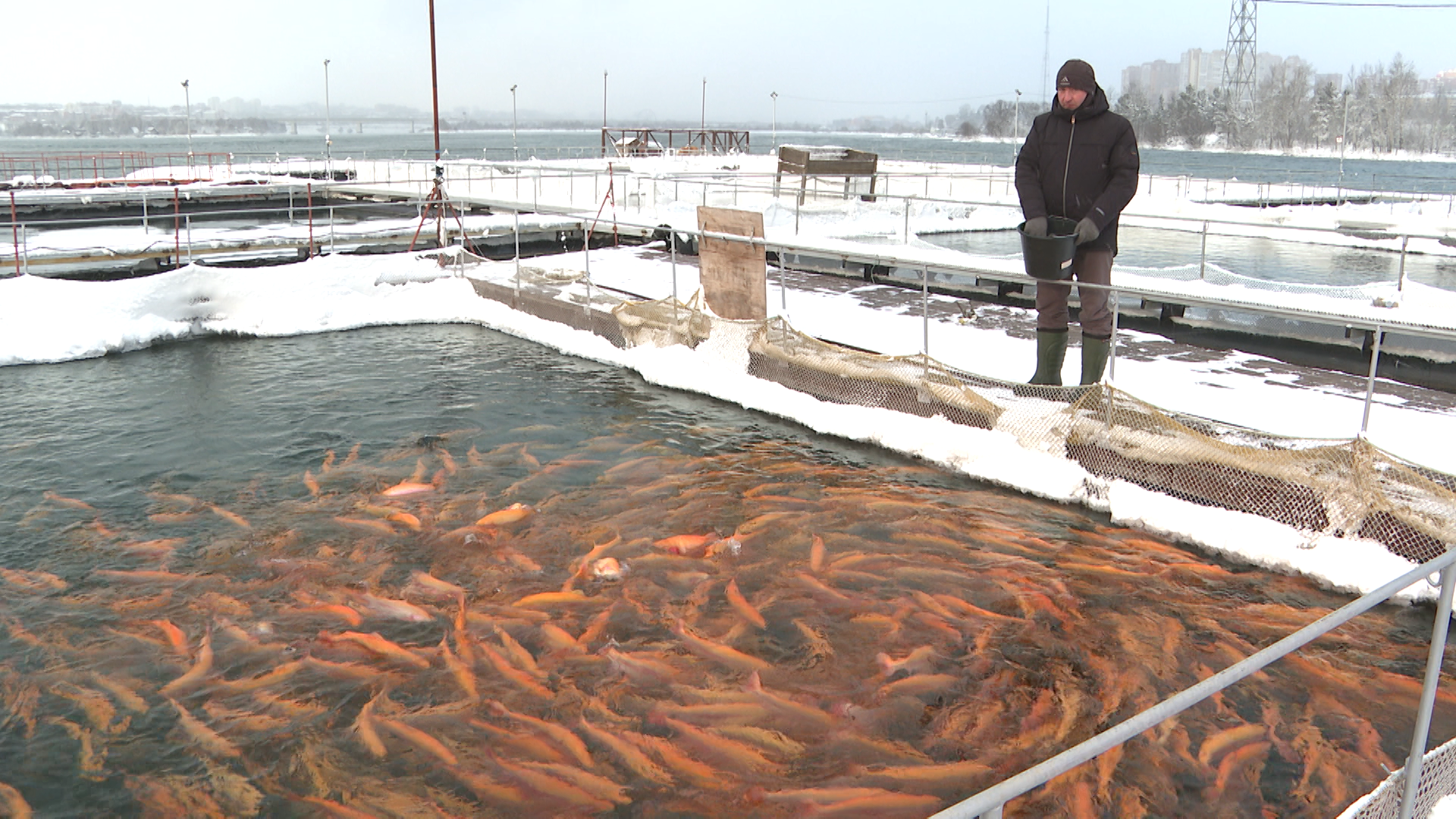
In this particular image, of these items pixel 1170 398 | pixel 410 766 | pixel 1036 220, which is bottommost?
pixel 410 766

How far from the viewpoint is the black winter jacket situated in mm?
9023

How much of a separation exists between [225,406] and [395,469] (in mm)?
3591

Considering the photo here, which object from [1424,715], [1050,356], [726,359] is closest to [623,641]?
[1424,715]

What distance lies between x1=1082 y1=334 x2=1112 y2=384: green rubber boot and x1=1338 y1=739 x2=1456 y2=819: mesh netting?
5.68 metres

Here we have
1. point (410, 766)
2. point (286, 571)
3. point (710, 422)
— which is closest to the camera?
point (410, 766)

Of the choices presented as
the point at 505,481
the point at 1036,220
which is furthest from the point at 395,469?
the point at 1036,220

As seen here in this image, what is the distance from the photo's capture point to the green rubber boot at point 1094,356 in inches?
380

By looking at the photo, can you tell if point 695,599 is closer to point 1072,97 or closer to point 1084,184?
point 1084,184

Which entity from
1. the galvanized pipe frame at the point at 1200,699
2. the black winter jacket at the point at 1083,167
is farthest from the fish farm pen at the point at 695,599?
the black winter jacket at the point at 1083,167

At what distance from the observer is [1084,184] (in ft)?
30.4

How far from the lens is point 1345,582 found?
7.30m

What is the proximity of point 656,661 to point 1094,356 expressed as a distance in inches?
209

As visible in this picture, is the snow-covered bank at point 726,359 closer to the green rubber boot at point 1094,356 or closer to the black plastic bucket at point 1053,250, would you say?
the green rubber boot at point 1094,356

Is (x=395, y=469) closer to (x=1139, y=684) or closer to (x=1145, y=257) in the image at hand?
(x=1139, y=684)
